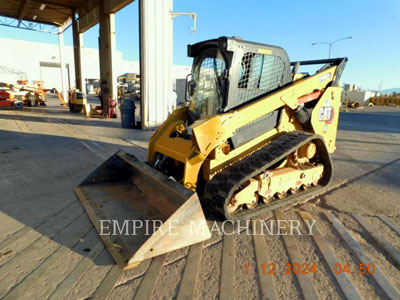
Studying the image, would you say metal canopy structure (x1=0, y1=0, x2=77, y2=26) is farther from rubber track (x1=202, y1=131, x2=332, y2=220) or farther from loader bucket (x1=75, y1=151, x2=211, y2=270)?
rubber track (x1=202, y1=131, x2=332, y2=220)

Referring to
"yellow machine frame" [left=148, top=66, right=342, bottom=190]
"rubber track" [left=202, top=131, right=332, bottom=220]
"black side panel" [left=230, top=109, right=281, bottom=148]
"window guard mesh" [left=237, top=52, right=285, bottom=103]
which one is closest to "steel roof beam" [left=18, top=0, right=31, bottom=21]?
"yellow machine frame" [left=148, top=66, right=342, bottom=190]

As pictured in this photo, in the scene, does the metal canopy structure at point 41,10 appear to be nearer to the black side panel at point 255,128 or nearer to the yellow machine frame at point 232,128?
the yellow machine frame at point 232,128

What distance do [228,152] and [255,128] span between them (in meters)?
0.65

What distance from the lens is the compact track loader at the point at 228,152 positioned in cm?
315

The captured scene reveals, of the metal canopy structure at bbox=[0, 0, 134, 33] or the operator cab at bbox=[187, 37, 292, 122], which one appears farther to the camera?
the metal canopy structure at bbox=[0, 0, 134, 33]

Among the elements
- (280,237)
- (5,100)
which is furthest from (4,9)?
(280,237)

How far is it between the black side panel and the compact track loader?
16 mm

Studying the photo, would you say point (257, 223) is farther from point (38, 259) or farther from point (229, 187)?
point (38, 259)

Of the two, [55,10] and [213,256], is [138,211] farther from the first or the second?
[55,10]

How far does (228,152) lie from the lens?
3564mm

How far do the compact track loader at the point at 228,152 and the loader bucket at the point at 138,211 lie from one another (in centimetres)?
1

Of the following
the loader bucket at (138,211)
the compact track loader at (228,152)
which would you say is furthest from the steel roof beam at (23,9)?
the compact track loader at (228,152)

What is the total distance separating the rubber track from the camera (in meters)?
3.14

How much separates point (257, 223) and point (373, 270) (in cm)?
131
